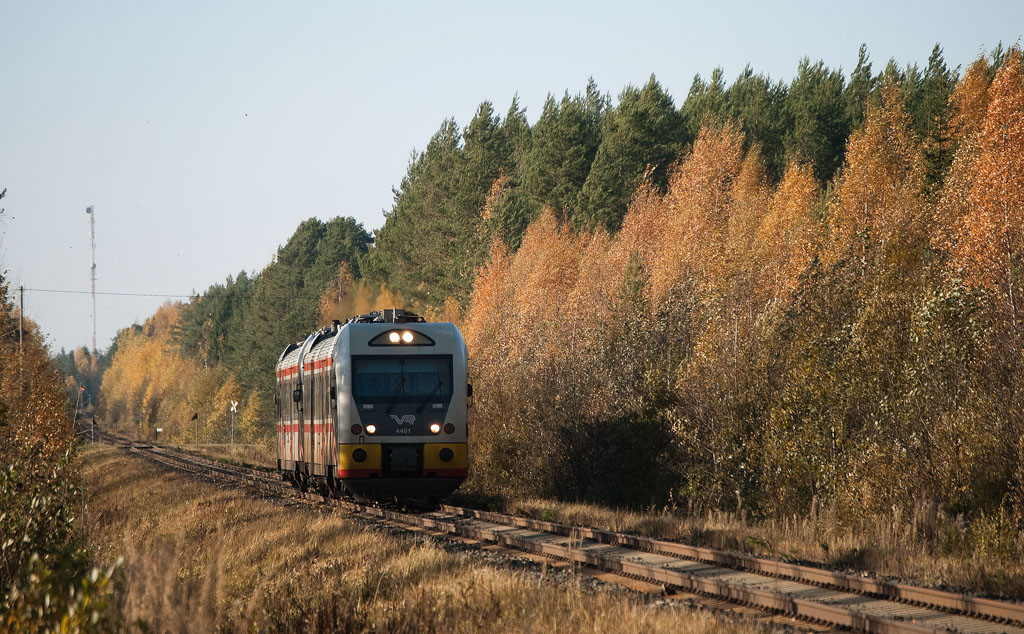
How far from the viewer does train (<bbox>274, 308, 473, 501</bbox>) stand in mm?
19156

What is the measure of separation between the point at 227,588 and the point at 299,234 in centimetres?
9287

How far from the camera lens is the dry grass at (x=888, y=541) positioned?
427 inches

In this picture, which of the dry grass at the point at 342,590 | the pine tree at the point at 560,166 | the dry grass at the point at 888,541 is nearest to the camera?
the dry grass at the point at 342,590

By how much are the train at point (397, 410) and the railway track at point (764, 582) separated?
5.69 feet

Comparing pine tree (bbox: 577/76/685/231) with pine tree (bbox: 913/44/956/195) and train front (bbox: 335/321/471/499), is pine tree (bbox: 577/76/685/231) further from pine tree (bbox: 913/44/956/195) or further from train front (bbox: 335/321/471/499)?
train front (bbox: 335/321/471/499)

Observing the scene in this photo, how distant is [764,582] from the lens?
11008 mm

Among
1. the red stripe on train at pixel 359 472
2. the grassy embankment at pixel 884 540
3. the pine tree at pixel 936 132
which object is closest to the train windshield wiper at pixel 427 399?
the red stripe on train at pixel 359 472

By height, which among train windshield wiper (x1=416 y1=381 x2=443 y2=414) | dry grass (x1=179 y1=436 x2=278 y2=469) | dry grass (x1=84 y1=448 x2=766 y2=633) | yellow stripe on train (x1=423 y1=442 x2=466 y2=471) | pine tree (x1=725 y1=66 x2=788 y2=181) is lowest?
dry grass (x1=179 y1=436 x2=278 y2=469)

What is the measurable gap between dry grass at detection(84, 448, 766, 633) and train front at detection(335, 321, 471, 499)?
2.86 meters

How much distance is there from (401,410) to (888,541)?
29.9 ft

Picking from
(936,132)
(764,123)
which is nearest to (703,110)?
(764,123)

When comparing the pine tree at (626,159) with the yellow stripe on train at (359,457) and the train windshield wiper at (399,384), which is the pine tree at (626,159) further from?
the yellow stripe on train at (359,457)

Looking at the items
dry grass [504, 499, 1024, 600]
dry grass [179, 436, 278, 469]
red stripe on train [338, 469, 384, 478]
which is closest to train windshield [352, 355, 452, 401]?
red stripe on train [338, 469, 384, 478]

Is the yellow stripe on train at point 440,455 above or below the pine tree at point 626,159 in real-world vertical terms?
below
